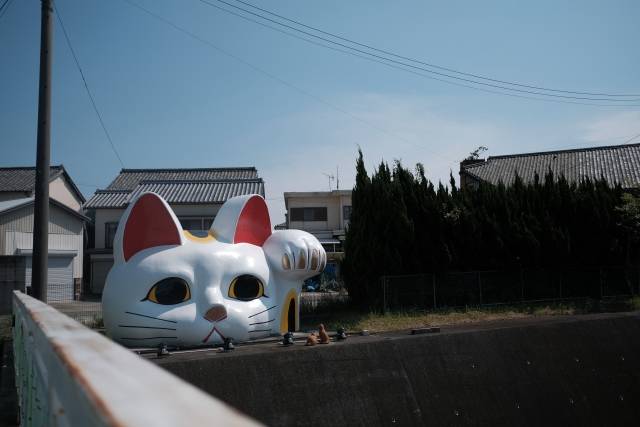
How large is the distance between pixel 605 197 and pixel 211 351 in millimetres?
13882

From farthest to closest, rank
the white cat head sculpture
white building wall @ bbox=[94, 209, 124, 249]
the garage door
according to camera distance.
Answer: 1. white building wall @ bbox=[94, 209, 124, 249]
2. the garage door
3. the white cat head sculpture

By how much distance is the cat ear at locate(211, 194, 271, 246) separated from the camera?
1009cm

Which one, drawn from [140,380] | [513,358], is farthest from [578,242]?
[140,380]

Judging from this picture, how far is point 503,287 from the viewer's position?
52.0 feet

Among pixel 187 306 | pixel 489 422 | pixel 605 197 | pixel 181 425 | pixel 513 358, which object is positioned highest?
pixel 605 197

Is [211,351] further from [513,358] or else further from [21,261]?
[21,261]

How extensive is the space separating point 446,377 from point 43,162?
26.0 ft

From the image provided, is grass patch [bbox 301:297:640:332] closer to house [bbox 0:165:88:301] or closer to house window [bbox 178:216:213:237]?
house [bbox 0:165:88:301]

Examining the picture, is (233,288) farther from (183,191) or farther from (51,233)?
(183,191)

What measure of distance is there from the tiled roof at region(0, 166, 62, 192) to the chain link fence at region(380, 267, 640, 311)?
859 inches

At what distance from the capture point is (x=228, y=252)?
30.8 ft

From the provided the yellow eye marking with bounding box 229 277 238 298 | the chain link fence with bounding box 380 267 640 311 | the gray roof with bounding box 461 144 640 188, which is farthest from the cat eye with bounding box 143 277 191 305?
the gray roof with bounding box 461 144 640 188

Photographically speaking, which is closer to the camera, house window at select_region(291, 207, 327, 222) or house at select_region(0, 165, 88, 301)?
house at select_region(0, 165, 88, 301)

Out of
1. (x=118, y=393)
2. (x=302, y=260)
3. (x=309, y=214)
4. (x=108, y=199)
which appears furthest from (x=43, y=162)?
(x=309, y=214)
